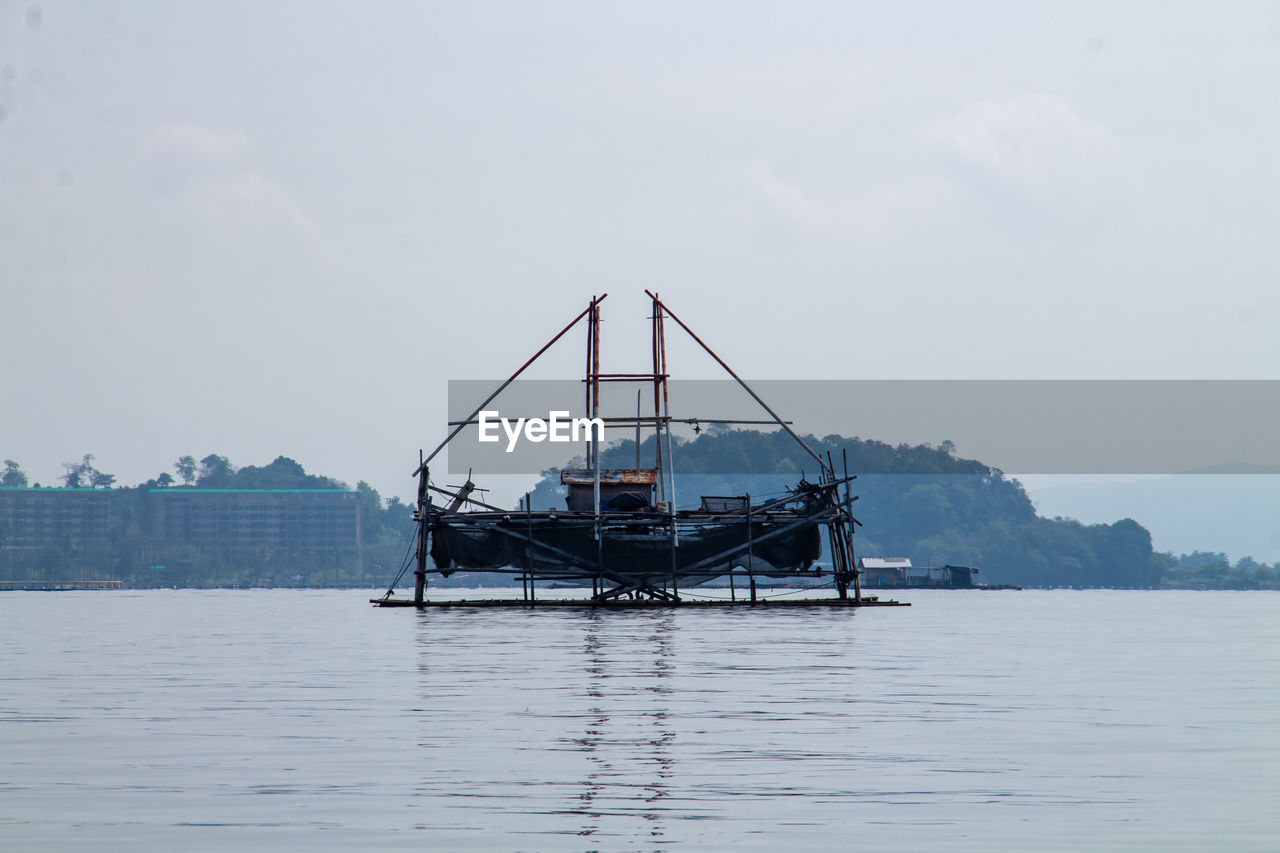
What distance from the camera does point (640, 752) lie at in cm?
1655

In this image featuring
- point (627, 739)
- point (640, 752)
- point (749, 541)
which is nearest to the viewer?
point (640, 752)

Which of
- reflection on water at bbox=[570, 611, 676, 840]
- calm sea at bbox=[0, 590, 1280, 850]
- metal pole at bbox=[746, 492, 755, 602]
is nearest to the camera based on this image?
calm sea at bbox=[0, 590, 1280, 850]

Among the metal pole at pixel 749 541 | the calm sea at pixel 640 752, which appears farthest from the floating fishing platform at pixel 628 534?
the calm sea at pixel 640 752

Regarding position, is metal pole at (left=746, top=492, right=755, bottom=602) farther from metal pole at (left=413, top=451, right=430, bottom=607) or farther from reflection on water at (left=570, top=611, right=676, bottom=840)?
reflection on water at (left=570, top=611, right=676, bottom=840)

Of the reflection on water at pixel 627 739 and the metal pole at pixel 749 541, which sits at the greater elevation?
the metal pole at pixel 749 541

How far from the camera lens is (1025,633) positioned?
50438mm

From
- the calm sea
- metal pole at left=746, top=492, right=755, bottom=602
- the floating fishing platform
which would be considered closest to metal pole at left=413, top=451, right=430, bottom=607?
the floating fishing platform

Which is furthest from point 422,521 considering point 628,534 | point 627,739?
point 627,739

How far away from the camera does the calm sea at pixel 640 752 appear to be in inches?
485

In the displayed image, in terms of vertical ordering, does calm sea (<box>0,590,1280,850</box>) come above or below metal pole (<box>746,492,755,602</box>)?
below

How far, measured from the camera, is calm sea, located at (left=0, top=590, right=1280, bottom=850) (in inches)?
485

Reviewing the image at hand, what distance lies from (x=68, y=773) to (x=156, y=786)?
4.34 ft

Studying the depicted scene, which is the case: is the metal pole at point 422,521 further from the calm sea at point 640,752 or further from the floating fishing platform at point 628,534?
the calm sea at point 640,752

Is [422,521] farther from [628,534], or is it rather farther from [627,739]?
[627,739]
